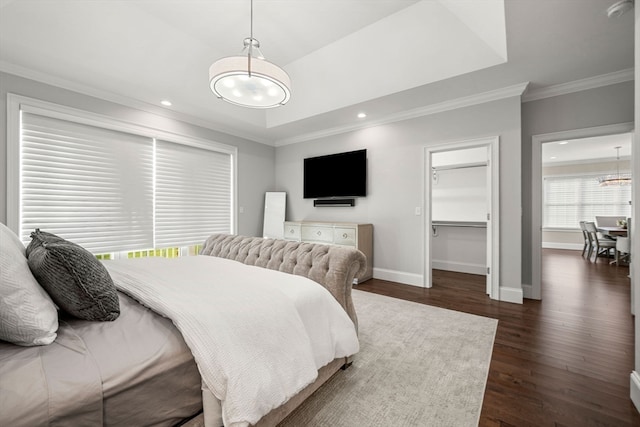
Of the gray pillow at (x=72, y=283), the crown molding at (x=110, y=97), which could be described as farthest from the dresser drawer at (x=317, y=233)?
the gray pillow at (x=72, y=283)

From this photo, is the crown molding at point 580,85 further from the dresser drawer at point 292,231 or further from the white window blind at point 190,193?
the white window blind at point 190,193

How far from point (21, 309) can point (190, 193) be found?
3688mm

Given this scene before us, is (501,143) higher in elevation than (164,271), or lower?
higher

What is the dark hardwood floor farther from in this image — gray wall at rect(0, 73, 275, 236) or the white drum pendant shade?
gray wall at rect(0, 73, 275, 236)

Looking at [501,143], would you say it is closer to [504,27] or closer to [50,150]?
[504,27]

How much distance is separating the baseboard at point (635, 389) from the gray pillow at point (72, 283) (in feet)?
9.03

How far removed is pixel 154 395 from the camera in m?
0.87

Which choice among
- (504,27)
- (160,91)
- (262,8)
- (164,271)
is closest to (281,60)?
(262,8)

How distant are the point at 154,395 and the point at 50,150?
358 cm

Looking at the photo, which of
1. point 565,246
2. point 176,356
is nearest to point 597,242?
point 565,246

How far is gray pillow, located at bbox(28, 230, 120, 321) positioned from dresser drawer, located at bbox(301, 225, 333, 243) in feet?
11.3

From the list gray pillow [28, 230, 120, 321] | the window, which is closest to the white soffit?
the window

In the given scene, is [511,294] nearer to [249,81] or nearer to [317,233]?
[317,233]

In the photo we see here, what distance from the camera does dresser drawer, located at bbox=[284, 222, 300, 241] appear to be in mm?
4848
